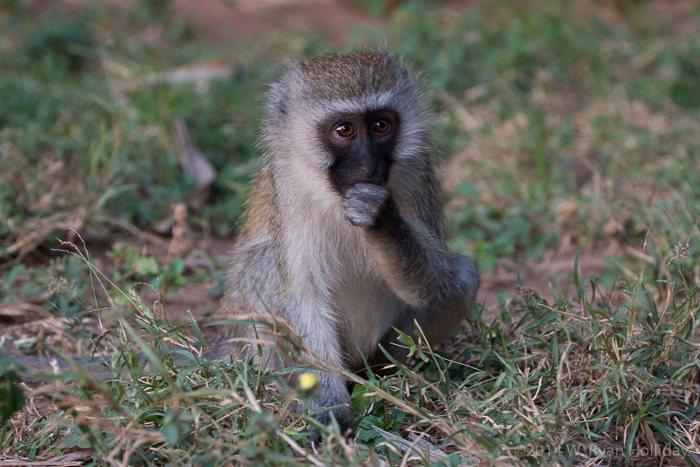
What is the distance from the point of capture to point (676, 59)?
686cm

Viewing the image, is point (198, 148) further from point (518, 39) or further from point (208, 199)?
point (518, 39)

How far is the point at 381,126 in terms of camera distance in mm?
3205

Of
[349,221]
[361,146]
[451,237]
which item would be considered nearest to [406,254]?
[349,221]

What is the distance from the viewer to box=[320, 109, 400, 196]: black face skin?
3.02m

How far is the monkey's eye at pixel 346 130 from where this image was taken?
3.13 metres

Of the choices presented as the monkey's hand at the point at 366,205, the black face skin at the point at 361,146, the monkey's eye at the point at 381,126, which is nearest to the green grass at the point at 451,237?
the monkey's hand at the point at 366,205

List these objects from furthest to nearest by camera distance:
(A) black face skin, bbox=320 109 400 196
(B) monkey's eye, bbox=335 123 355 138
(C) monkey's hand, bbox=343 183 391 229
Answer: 1. (B) monkey's eye, bbox=335 123 355 138
2. (A) black face skin, bbox=320 109 400 196
3. (C) monkey's hand, bbox=343 183 391 229

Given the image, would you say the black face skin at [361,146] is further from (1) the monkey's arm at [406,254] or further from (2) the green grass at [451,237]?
(2) the green grass at [451,237]

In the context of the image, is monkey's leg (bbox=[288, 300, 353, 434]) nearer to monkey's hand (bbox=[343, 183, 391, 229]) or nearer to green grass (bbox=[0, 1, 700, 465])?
green grass (bbox=[0, 1, 700, 465])

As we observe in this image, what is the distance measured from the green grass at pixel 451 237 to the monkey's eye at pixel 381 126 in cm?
89

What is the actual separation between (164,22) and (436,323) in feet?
20.8

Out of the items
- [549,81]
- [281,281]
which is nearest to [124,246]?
[281,281]

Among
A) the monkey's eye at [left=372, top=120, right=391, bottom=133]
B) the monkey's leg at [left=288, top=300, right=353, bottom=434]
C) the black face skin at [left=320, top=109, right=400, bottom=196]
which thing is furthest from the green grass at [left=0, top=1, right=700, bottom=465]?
the monkey's eye at [left=372, top=120, right=391, bottom=133]

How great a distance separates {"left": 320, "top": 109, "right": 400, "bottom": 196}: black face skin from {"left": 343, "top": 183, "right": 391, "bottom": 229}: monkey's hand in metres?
0.11
